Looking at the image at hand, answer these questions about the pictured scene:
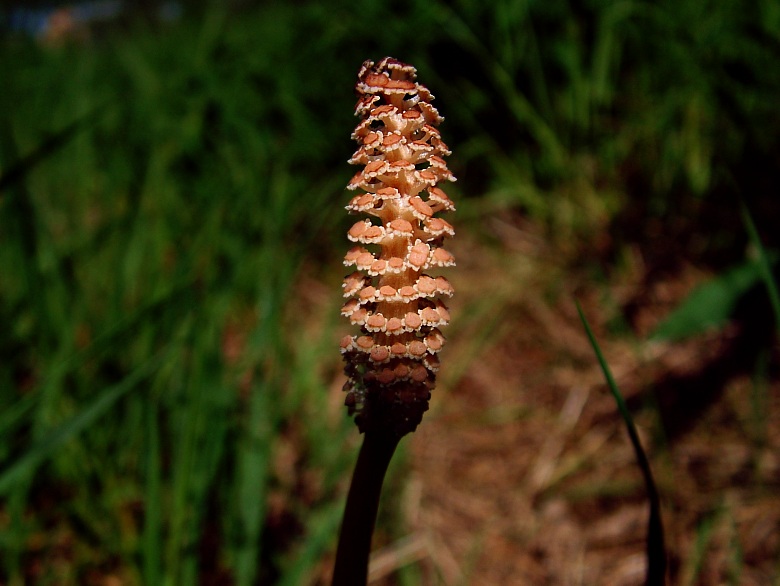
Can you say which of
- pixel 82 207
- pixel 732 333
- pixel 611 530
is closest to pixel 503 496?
pixel 611 530

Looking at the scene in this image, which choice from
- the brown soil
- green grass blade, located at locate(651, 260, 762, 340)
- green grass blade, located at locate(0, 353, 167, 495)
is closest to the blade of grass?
the brown soil

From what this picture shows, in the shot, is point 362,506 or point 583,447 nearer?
point 362,506

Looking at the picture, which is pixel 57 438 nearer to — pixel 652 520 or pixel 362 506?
pixel 362 506

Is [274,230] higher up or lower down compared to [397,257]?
higher up

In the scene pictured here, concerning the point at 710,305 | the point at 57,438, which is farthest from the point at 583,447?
the point at 57,438

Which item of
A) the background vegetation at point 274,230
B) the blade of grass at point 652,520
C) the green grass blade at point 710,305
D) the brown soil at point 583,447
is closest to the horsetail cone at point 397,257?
the blade of grass at point 652,520

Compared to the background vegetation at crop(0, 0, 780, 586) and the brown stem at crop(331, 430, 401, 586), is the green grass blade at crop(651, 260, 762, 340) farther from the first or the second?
the brown stem at crop(331, 430, 401, 586)
